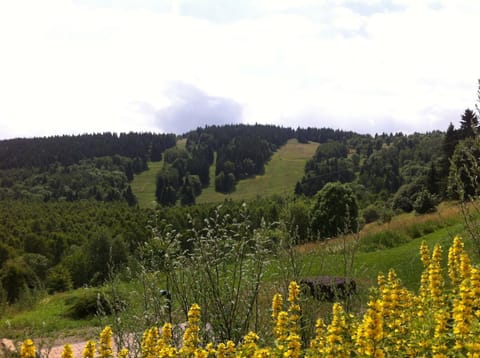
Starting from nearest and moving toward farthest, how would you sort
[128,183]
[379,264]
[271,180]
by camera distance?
[379,264]
[128,183]
[271,180]

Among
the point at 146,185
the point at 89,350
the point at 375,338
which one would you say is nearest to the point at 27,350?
the point at 89,350

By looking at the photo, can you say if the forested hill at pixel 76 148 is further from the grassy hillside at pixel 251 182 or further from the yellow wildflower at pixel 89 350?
the yellow wildflower at pixel 89 350

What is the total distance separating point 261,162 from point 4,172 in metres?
87.0

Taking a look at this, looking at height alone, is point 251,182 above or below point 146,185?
above

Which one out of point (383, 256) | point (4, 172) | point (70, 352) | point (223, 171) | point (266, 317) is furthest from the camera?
point (223, 171)

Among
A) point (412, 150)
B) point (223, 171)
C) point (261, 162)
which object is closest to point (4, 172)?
point (223, 171)

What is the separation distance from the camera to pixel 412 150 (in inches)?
4705

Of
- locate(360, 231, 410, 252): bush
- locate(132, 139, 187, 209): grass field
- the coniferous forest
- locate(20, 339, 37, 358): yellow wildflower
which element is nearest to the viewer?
locate(20, 339, 37, 358): yellow wildflower

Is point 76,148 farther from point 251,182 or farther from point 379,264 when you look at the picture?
point 379,264

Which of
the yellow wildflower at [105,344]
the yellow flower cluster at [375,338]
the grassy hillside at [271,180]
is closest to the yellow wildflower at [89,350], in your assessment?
the yellow flower cluster at [375,338]

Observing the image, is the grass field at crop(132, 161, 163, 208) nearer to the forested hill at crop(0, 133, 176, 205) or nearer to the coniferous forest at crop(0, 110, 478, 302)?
the forested hill at crop(0, 133, 176, 205)

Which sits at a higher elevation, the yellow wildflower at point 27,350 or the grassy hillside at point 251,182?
the yellow wildflower at point 27,350

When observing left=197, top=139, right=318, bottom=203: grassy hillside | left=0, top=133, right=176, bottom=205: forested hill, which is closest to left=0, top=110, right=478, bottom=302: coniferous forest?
left=0, top=133, right=176, bottom=205: forested hill

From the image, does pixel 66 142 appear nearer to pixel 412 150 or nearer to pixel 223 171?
pixel 223 171
